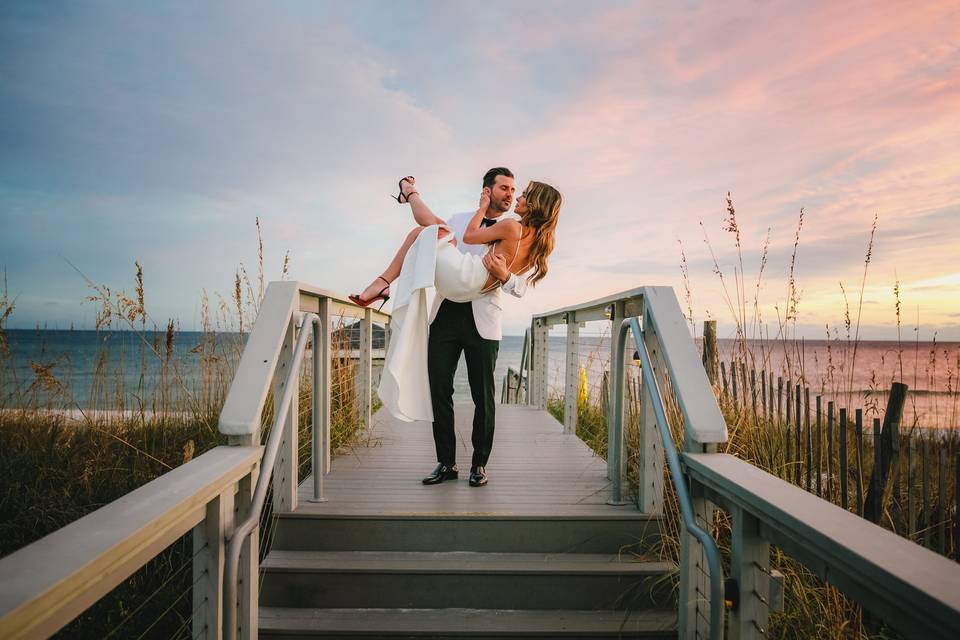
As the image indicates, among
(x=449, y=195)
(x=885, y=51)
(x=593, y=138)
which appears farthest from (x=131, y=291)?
(x=449, y=195)

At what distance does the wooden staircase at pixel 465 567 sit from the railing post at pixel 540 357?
3408 mm

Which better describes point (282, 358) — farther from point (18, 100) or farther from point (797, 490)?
point (18, 100)

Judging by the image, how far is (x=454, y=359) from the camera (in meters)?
3.04

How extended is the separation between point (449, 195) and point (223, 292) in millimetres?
9765

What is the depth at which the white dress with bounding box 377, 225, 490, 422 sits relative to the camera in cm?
278

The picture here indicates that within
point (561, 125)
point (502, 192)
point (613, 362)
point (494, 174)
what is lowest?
point (613, 362)

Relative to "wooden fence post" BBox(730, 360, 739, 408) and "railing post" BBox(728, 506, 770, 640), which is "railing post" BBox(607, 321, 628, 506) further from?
"railing post" BBox(728, 506, 770, 640)

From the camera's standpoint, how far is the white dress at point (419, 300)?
9.11 ft

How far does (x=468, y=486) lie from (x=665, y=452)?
1159mm

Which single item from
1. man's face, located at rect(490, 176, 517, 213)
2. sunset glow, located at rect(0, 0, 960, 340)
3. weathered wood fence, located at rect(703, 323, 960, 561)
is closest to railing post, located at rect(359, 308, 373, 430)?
sunset glow, located at rect(0, 0, 960, 340)

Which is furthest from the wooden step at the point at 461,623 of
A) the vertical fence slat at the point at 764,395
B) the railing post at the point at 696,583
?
the vertical fence slat at the point at 764,395

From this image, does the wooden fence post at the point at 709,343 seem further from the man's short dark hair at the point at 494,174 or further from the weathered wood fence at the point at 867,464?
the man's short dark hair at the point at 494,174

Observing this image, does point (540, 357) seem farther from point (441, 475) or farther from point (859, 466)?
point (859, 466)

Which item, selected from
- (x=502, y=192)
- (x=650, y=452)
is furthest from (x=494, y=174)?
(x=650, y=452)
